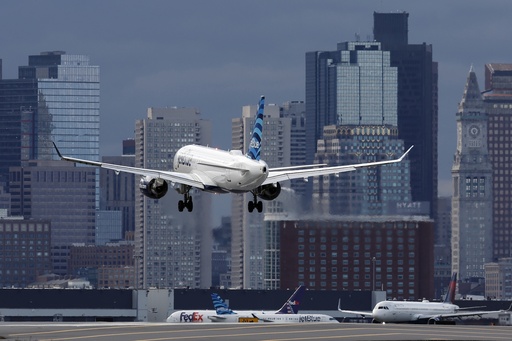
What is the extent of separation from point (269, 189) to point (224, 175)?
478 cm

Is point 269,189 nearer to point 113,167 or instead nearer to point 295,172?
point 295,172

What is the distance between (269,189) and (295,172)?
10.3 ft

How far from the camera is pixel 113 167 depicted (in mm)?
195250

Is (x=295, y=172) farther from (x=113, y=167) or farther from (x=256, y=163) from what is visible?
(x=113, y=167)

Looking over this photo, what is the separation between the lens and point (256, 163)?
19650cm

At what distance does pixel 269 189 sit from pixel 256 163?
4.38 m

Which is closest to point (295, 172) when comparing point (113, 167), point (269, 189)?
point (269, 189)

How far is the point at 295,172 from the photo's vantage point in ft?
655

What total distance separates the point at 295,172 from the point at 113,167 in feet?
61.2

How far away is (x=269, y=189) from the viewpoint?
19975cm

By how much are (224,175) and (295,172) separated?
7.20 m

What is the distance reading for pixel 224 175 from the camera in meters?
200
